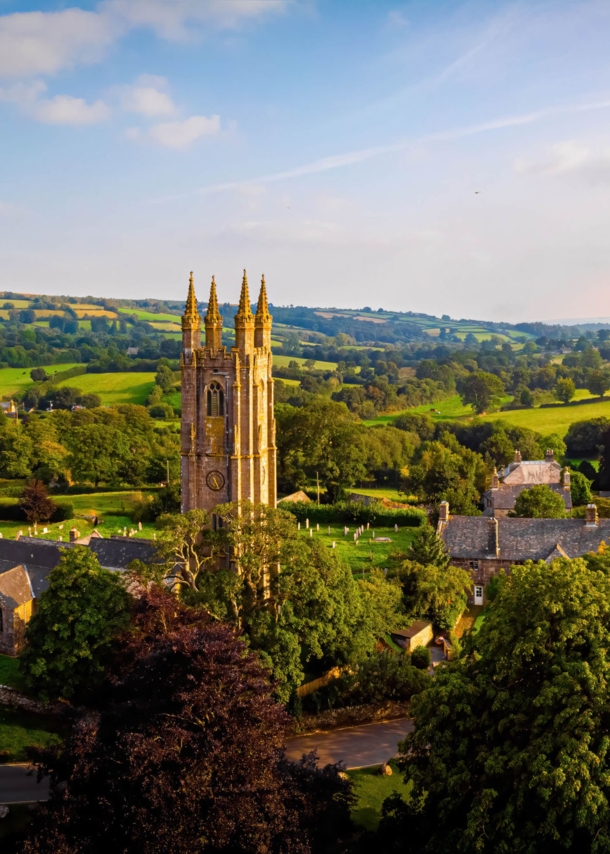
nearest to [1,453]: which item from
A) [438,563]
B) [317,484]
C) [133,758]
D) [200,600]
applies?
[317,484]

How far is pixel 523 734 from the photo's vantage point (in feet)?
69.2

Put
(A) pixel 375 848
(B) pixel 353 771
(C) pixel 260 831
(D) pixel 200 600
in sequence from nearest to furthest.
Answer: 1. (C) pixel 260 831
2. (A) pixel 375 848
3. (B) pixel 353 771
4. (D) pixel 200 600

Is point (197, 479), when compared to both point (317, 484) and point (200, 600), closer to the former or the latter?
point (200, 600)

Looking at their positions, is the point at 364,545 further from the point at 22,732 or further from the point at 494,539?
the point at 22,732

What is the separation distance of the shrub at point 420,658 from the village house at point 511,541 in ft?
35.7

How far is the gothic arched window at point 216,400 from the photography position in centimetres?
3559

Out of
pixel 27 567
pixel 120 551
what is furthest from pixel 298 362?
pixel 27 567

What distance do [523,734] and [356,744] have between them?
11187 mm

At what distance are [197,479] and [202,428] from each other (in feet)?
7.30

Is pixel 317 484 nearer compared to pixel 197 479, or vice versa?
pixel 197 479

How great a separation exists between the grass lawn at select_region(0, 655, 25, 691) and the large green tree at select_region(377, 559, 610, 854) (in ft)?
59.6

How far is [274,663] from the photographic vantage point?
1183 inches

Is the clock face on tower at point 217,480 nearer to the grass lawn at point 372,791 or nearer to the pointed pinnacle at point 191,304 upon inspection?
the pointed pinnacle at point 191,304

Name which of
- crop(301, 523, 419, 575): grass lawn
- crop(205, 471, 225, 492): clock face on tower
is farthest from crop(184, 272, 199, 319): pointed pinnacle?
crop(301, 523, 419, 575): grass lawn
